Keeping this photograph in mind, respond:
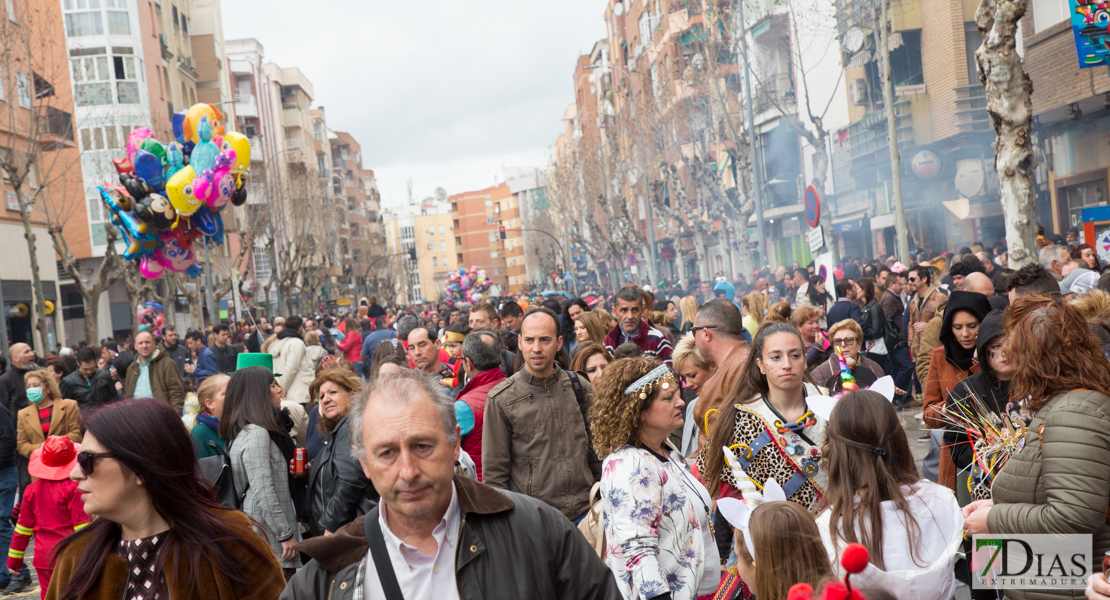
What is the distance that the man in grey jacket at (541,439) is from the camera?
203 inches

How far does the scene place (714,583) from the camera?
389cm

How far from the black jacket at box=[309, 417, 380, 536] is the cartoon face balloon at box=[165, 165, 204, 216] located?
10145mm

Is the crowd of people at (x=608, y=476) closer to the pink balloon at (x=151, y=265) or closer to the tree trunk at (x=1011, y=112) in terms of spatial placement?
the tree trunk at (x=1011, y=112)

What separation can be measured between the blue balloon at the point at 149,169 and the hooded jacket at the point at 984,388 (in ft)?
41.9

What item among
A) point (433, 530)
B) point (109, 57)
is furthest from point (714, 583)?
point (109, 57)

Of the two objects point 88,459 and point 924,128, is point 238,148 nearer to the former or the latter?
point 88,459

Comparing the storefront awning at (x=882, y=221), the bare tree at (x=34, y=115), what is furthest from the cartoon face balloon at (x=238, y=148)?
the storefront awning at (x=882, y=221)

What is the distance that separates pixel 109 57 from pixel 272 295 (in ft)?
95.4

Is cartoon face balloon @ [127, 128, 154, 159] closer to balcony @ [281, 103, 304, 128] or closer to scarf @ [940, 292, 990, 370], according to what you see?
scarf @ [940, 292, 990, 370]

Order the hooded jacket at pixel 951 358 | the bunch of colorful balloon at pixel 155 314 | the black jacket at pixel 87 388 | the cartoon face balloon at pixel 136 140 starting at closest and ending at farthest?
the hooded jacket at pixel 951 358
the black jacket at pixel 87 388
the cartoon face balloon at pixel 136 140
the bunch of colorful balloon at pixel 155 314

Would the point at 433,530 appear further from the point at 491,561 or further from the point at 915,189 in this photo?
the point at 915,189

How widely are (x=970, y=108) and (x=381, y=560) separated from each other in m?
27.4

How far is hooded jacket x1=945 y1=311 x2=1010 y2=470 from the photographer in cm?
434

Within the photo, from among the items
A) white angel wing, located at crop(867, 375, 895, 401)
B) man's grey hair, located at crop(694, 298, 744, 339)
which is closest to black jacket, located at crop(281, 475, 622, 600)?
white angel wing, located at crop(867, 375, 895, 401)
